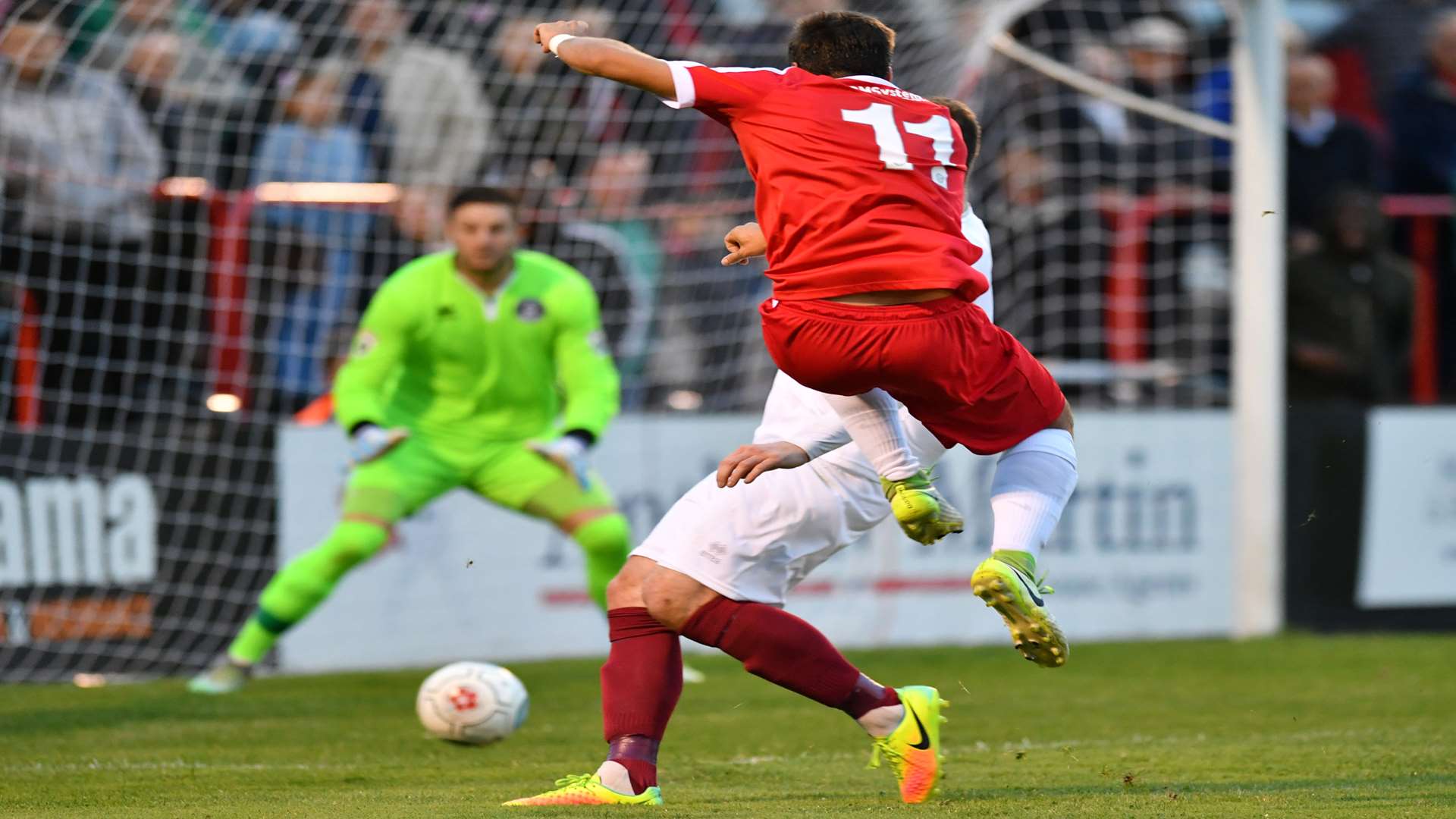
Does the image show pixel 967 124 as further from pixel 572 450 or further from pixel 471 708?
pixel 572 450

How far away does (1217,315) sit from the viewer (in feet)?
41.3

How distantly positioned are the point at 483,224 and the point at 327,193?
231 cm

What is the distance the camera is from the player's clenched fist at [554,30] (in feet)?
15.6

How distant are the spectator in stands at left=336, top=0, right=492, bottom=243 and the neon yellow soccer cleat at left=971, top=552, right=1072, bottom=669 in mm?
6484

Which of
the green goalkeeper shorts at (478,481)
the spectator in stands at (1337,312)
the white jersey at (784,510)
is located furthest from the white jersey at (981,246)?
the spectator in stands at (1337,312)

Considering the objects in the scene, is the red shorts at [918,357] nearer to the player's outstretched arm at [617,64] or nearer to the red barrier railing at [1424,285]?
the player's outstretched arm at [617,64]

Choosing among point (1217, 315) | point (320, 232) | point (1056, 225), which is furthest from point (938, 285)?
point (1217, 315)

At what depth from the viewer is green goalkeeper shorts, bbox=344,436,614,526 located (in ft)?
27.9

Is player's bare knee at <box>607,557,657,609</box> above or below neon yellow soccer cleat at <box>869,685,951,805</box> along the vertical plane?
above

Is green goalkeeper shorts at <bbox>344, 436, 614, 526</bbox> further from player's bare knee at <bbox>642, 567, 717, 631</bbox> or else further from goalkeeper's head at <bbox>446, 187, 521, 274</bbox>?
player's bare knee at <bbox>642, 567, 717, 631</bbox>

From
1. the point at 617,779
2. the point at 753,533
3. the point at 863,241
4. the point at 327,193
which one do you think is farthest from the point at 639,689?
the point at 327,193

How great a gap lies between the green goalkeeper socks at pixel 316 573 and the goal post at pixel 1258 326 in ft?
16.0

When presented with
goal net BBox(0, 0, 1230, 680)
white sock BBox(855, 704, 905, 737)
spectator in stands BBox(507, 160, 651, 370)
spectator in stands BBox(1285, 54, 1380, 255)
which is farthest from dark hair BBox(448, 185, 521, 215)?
spectator in stands BBox(1285, 54, 1380, 255)

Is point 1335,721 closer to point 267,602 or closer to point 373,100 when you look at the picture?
point 267,602
